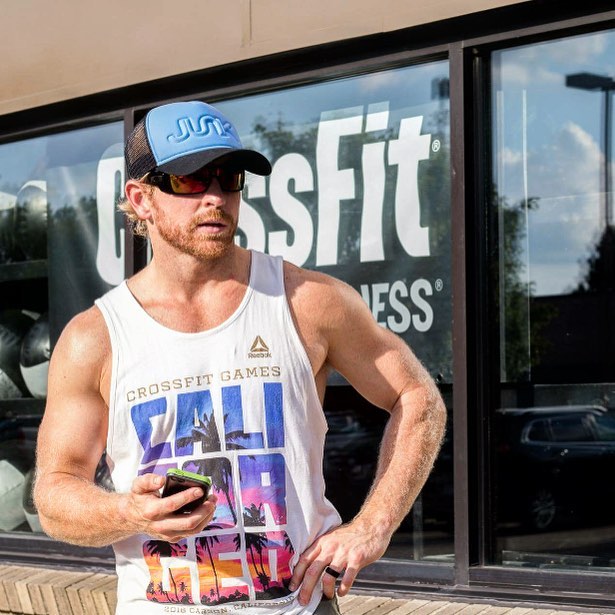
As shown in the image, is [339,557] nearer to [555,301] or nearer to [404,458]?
[404,458]

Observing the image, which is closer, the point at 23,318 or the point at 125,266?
the point at 125,266

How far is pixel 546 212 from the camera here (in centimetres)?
502

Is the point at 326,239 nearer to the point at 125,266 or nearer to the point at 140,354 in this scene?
the point at 125,266

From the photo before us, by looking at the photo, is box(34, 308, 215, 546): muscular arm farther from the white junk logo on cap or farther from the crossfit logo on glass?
the white junk logo on cap

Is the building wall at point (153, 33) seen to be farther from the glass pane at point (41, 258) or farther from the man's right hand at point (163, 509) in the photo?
the man's right hand at point (163, 509)

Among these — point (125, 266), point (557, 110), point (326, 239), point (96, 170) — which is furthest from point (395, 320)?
point (96, 170)

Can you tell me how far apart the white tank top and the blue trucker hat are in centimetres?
39

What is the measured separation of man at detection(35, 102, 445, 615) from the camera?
286 centimetres

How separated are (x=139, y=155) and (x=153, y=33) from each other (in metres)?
2.92

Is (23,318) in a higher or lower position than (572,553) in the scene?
higher

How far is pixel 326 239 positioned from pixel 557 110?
1.20 m

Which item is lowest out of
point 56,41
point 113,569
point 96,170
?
point 113,569

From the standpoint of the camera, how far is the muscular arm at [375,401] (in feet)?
9.26

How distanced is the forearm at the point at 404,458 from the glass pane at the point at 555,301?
6.31ft
